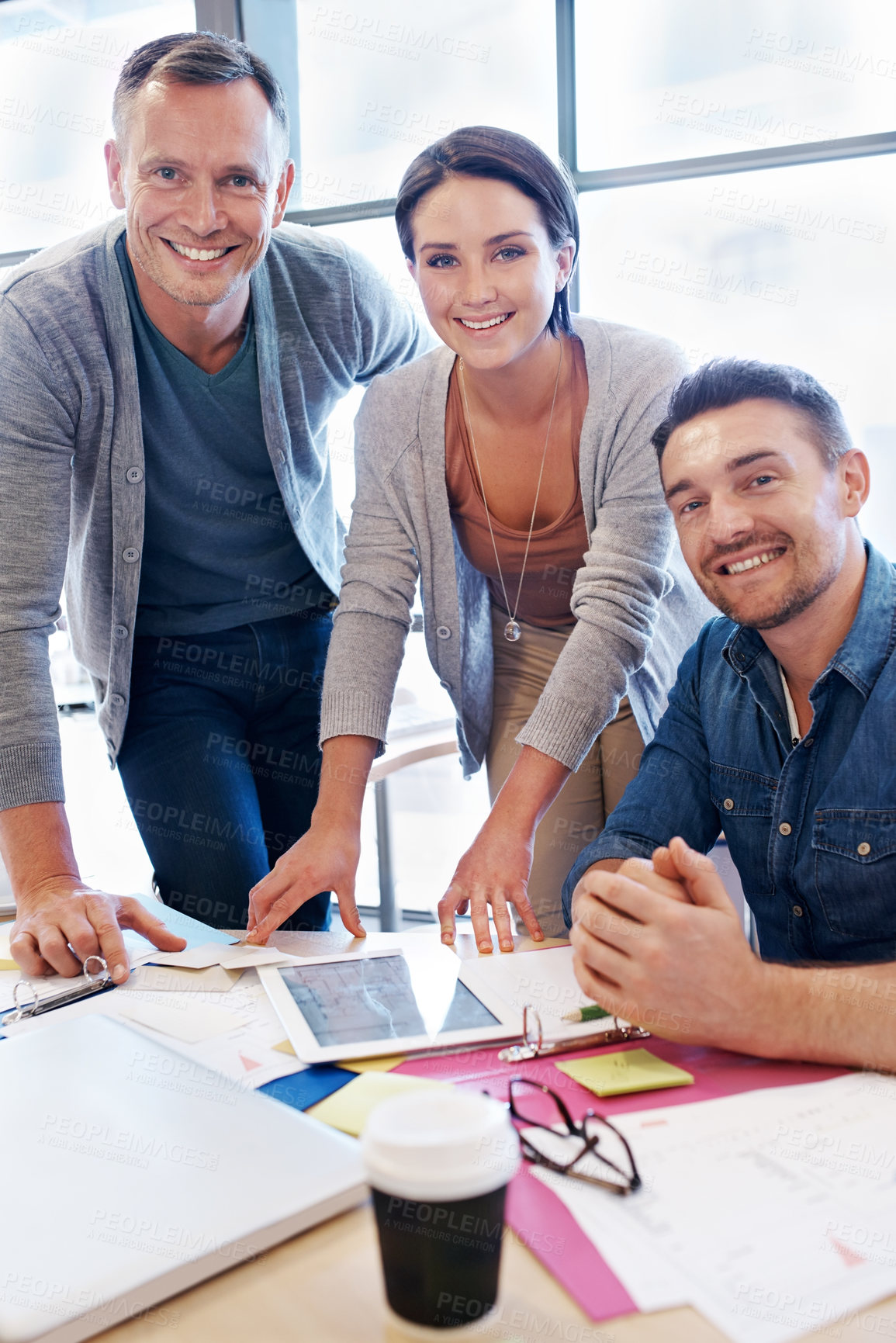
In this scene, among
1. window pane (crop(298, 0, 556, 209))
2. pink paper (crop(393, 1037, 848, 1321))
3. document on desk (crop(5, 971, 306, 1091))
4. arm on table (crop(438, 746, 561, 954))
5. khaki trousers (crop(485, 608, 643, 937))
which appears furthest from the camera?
window pane (crop(298, 0, 556, 209))

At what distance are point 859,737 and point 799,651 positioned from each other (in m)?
0.17

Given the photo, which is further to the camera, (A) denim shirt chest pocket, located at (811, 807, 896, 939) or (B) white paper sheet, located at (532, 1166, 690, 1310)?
(A) denim shirt chest pocket, located at (811, 807, 896, 939)

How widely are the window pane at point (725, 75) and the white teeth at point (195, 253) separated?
2.01 metres

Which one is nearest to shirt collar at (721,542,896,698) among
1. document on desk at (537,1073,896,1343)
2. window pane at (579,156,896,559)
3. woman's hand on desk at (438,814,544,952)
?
woman's hand on desk at (438,814,544,952)

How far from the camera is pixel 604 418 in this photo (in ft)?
5.15

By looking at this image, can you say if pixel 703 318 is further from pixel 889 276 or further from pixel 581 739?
pixel 581 739

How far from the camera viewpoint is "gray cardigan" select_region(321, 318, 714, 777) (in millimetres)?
1507

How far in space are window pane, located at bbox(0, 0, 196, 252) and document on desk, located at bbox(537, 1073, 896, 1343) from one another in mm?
3979

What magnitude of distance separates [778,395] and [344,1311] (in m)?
1.08

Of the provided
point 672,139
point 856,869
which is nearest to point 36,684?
point 856,869

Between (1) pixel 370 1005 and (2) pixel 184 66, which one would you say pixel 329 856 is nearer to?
(1) pixel 370 1005

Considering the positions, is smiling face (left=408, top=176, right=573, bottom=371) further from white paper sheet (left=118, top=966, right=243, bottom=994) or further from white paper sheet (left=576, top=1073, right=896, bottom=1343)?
white paper sheet (left=576, top=1073, right=896, bottom=1343)

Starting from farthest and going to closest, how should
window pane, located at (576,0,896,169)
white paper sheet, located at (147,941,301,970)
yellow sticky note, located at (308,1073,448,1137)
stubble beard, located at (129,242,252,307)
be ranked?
window pane, located at (576,0,896,169) → stubble beard, located at (129,242,252,307) → white paper sheet, located at (147,941,301,970) → yellow sticky note, located at (308,1073,448,1137)

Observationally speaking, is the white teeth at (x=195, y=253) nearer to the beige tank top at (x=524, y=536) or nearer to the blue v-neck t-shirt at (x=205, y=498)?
the blue v-neck t-shirt at (x=205, y=498)
